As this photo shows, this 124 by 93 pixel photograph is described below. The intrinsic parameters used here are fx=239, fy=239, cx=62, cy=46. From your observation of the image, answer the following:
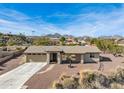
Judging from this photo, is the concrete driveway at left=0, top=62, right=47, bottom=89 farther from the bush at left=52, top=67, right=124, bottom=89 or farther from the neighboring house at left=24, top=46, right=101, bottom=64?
the neighboring house at left=24, top=46, right=101, bottom=64

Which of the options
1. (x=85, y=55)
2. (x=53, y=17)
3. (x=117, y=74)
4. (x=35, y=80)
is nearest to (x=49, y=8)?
(x=53, y=17)

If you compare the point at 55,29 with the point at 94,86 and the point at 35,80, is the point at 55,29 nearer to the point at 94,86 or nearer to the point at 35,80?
the point at 35,80

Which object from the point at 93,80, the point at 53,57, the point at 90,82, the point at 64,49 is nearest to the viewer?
the point at 90,82

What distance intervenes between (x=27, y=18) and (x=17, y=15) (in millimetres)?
1325

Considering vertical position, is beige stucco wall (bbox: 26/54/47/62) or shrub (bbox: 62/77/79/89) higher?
beige stucco wall (bbox: 26/54/47/62)

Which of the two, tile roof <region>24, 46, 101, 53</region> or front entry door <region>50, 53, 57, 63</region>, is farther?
tile roof <region>24, 46, 101, 53</region>

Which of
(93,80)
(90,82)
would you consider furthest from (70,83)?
(93,80)

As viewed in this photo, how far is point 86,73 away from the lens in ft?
38.6

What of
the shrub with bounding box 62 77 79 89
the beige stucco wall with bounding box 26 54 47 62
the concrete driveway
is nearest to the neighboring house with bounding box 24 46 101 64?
the beige stucco wall with bounding box 26 54 47 62

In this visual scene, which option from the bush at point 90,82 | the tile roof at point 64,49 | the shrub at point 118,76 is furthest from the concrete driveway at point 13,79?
the tile roof at point 64,49

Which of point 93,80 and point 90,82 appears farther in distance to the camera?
point 93,80

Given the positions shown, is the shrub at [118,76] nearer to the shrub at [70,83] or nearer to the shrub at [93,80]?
the shrub at [93,80]

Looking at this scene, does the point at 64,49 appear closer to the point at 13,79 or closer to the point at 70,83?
the point at 13,79
